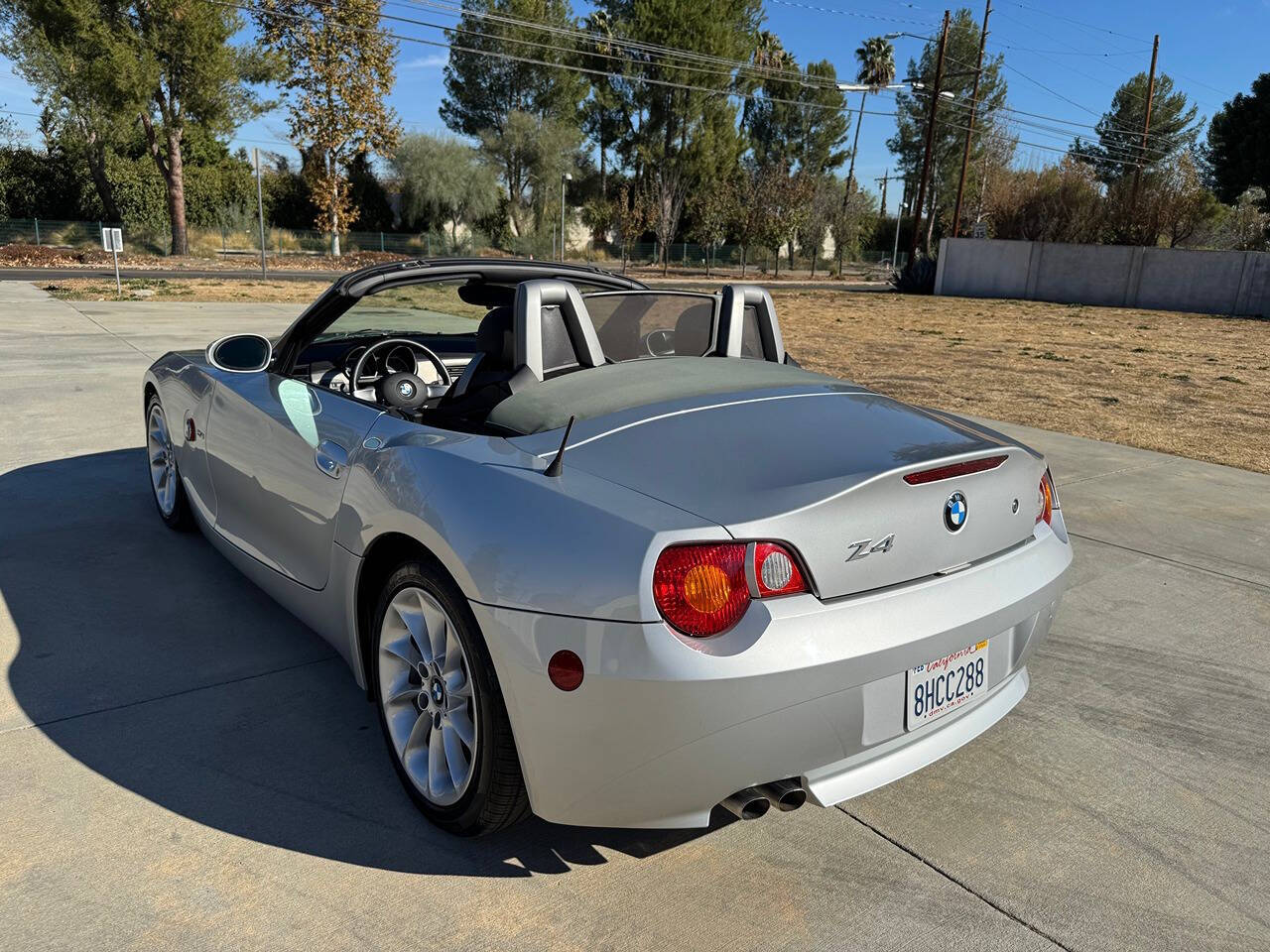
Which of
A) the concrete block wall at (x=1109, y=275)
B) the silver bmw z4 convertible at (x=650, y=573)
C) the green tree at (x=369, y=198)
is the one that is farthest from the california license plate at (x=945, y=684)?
the green tree at (x=369, y=198)

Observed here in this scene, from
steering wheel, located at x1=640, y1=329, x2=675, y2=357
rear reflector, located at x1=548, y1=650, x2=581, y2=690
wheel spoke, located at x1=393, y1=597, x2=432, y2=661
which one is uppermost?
steering wheel, located at x1=640, y1=329, x2=675, y2=357

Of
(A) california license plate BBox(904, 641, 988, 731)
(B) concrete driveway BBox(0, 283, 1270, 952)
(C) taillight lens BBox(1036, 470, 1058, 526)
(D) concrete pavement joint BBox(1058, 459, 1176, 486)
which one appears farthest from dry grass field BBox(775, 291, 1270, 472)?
(A) california license plate BBox(904, 641, 988, 731)

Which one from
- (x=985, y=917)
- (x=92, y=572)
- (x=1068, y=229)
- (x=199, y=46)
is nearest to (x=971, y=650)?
(x=985, y=917)

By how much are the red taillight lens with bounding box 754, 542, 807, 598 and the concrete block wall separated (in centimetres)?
3139

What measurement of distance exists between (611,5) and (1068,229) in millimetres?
34550

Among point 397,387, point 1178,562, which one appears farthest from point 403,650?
point 1178,562

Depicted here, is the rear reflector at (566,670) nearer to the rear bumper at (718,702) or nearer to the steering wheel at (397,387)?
the rear bumper at (718,702)

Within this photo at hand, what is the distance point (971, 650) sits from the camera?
8.10 ft

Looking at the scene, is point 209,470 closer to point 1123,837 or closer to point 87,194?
point 1123,837

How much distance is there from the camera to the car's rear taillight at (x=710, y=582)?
2066mm

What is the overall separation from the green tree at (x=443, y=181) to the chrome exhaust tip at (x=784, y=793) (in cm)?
5013

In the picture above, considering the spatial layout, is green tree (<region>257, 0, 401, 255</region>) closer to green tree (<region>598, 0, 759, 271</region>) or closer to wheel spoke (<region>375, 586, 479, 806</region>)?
green tree (<region>598, 0, 759, 271</region>)

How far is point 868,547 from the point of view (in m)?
2.25

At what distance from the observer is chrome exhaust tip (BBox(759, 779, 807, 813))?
7.23ft
